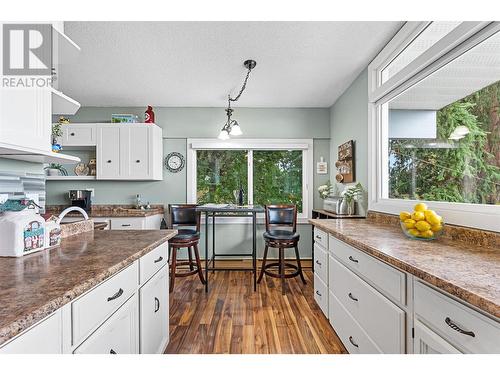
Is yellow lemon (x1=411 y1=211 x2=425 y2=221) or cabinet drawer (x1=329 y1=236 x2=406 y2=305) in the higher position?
yellow lemon (x1=411 y1=211 x2=425 y2=221)

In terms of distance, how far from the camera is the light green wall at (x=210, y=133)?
13.8 ft

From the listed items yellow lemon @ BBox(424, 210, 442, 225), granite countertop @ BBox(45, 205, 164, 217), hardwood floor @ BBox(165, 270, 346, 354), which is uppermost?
yellow lemon @ BBox(424, 210, 442, 225)

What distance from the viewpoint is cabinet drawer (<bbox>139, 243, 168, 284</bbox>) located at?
1416 millimetres

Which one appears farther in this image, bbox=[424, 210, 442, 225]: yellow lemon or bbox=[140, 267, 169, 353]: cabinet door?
bbox=[424, 210, 442, 225]: yellow lemon

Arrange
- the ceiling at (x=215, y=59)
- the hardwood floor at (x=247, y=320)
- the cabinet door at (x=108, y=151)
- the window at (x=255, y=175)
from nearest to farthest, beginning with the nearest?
1. the hardwood floor at (x=247, y=320)
2. the ceiling at (x=215, y=59)
3. the cabinet door at (x=108, y=151)
4. the window at (x=255, y=175)

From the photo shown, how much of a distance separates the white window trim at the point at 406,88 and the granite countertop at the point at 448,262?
0.62ft

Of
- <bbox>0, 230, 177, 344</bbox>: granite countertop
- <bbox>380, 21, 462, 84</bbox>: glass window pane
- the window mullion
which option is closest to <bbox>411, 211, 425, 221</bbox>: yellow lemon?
<bbox>380, 21, 462, 84</bbox>: glass window pane

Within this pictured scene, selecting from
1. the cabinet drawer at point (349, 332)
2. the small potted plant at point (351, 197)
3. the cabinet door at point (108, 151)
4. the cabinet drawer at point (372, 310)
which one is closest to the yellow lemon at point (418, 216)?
the cabinet drawer at point (372, 310)

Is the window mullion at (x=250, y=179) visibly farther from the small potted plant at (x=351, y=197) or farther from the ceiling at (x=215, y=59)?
the small potted plant at (x=351, y=197)

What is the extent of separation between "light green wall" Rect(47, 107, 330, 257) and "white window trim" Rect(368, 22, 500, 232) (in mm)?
1549

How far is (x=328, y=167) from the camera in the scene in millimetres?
4305

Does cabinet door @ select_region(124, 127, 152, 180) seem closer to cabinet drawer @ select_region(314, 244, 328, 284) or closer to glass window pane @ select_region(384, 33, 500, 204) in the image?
cabinet drawer @ select_region(314, 244, 328, 284)
